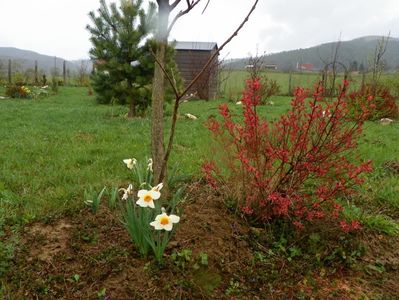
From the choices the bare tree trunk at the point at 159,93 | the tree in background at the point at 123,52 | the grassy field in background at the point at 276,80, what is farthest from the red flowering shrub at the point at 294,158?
the grassy field in background at the point at 276,80

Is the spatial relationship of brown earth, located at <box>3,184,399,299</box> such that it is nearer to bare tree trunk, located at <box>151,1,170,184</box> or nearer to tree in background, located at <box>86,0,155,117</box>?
bare tree trunk, located at <box>151,1,170,184</box>

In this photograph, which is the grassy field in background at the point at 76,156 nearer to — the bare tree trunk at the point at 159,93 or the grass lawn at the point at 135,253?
the grass lawn at the point at 135,253

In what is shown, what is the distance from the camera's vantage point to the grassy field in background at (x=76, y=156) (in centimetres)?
297

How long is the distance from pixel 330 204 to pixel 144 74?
6.48 meters

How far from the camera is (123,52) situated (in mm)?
8039

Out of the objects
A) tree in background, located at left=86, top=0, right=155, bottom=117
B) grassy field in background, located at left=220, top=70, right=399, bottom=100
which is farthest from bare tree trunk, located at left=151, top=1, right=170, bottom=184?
grassy field in background, located at left=220, top=70, right=399, bottom=100

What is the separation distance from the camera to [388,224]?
9.02 feet

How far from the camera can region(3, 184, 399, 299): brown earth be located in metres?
1.91

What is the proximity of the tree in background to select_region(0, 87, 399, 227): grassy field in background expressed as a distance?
1017 millimetres

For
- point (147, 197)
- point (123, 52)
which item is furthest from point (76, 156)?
point (123, 52)

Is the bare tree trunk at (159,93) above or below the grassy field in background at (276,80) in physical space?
below

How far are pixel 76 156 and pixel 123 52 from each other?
4382 millimetres

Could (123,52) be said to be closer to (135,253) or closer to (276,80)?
(135,253)

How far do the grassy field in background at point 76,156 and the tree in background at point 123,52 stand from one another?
102 centimetres
